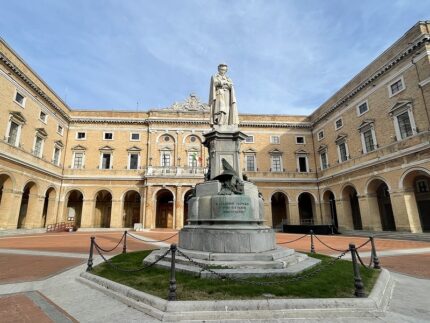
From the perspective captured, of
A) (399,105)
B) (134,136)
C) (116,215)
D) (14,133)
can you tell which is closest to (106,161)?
(134,136)

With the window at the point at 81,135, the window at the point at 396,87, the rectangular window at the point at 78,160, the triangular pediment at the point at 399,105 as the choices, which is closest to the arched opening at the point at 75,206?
the rectangular window at the point at 78,160

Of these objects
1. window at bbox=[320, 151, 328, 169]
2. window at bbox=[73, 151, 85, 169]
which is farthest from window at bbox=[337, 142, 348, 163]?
window at bbox=[73, 151, 85, 169]

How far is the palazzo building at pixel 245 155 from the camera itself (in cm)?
1981

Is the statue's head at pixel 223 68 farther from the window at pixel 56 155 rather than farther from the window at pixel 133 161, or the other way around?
the window at pixel 56 155

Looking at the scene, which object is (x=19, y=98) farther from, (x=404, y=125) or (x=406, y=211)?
(x=406, y=211)

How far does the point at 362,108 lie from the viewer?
24.4 m

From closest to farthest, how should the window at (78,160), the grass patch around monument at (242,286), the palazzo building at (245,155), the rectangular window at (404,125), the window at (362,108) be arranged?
the grass patch around monument at (242,286), the rectangular window at (404,125), the palazzo building at (245,155), the window at (362,108), the window at (78,160)

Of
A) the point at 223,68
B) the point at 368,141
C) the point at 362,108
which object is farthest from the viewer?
the point at 362,108

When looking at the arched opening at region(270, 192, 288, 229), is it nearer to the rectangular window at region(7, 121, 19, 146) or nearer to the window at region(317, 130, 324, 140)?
the window at region(317, 130, 324, 140)

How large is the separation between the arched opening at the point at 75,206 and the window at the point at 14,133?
1093 centimetres

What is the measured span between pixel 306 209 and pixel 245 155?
11.4m

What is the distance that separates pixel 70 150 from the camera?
102 feet

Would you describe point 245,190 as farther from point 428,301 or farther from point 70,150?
point 70,150

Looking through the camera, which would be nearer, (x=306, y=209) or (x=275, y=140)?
(x=275, y=140)
